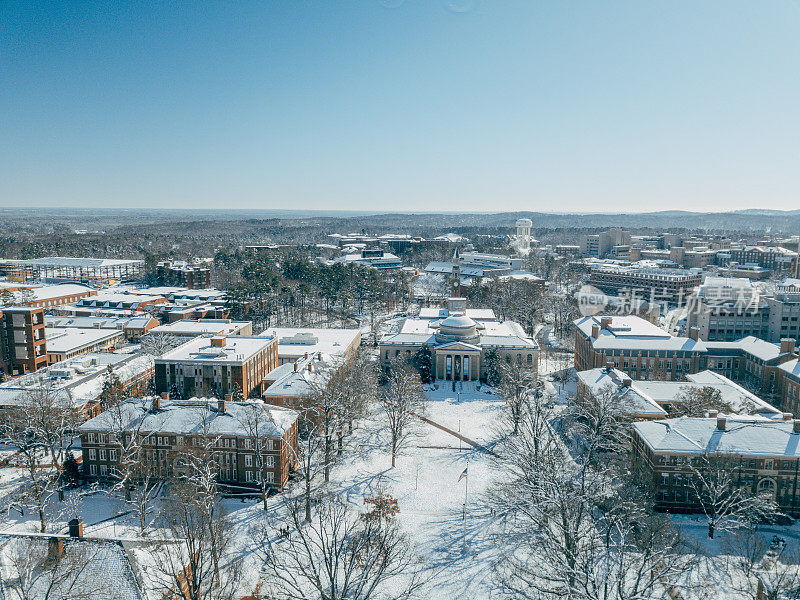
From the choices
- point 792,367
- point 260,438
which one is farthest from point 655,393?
point 260,438

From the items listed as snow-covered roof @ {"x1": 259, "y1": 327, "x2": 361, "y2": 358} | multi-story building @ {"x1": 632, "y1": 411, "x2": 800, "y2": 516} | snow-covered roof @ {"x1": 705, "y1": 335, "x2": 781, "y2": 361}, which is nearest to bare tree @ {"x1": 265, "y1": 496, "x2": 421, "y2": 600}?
multi-story building @ {"x1": 632, "y1": 411, "x2": 800, "y2": 516}

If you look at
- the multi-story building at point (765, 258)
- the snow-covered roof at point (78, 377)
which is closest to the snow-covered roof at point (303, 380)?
the snow-covered roof at point (78, 377)

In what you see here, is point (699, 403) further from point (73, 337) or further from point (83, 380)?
point (73, 337)

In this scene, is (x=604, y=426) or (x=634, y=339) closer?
(x=604, y=426)

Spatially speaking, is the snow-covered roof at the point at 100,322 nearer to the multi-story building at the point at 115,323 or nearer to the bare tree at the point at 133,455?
the multi-story building at the point at 115,323

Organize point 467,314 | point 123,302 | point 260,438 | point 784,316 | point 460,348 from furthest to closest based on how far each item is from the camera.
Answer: point 123,302 → point 467,314 → point 784,316 → point 460,348 → point 260,438

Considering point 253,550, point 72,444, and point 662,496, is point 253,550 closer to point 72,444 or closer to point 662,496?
point 72,444

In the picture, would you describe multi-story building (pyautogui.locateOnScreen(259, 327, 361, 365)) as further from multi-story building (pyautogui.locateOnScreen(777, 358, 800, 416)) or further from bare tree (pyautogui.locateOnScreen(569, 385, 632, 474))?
multi-story building (pyautogui.locateOnScreen(777, 358, 800, 416))
